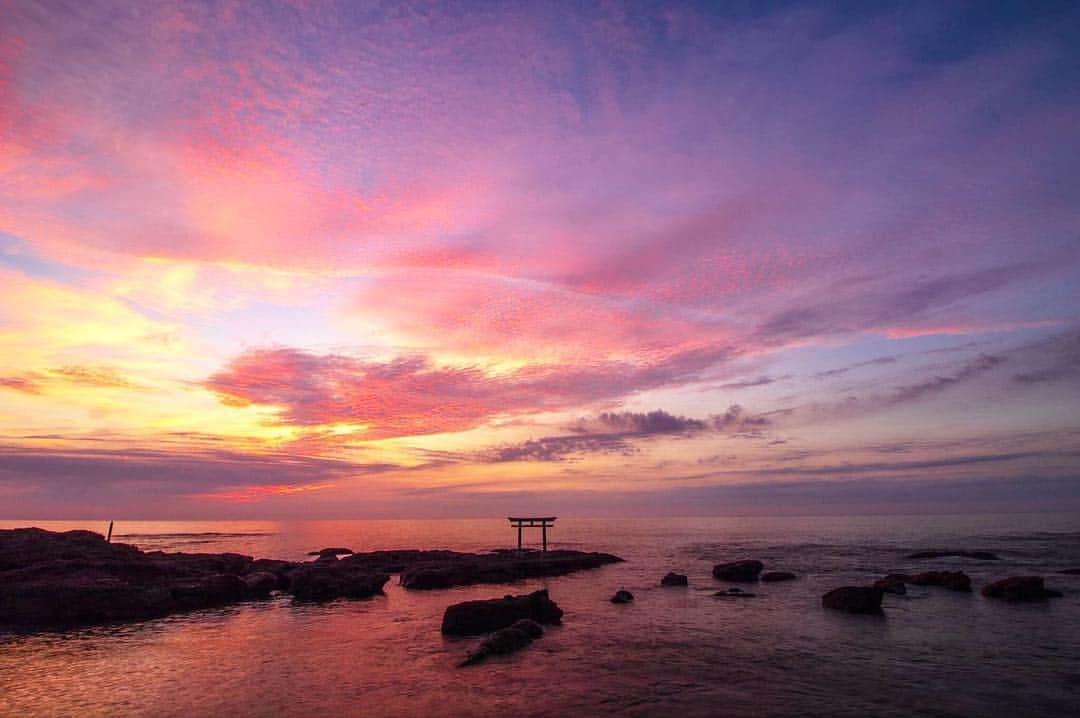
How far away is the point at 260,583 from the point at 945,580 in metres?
55.4

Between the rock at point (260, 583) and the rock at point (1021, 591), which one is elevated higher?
the rock at point (260, 583)

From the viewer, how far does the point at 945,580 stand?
46438 millimetres

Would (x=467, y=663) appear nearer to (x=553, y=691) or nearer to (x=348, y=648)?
(x=553, y=691)

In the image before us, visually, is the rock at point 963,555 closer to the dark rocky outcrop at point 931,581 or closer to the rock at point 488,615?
the dark rocky outcrop at point 931,581

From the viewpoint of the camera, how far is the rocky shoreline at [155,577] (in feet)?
114

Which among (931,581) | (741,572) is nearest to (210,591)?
(741,572)

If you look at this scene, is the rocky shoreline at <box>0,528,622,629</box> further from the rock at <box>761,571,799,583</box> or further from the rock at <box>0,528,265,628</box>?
the rock at <box>761,571,799,583</box>

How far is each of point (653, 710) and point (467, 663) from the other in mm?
9271

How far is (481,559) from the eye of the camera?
200 feet

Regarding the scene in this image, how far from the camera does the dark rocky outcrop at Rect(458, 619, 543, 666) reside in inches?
1026

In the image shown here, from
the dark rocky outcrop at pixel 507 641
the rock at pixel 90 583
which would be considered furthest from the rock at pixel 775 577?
the rock at pixel 90 583

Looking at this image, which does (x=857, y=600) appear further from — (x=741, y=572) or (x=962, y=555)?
(x=962, y=555)

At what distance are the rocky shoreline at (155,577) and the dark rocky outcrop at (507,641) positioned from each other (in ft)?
67.8

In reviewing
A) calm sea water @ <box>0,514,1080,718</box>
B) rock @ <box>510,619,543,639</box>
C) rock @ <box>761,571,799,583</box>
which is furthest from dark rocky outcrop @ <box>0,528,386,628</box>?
rock @ <box>761,571,799,583</box>
